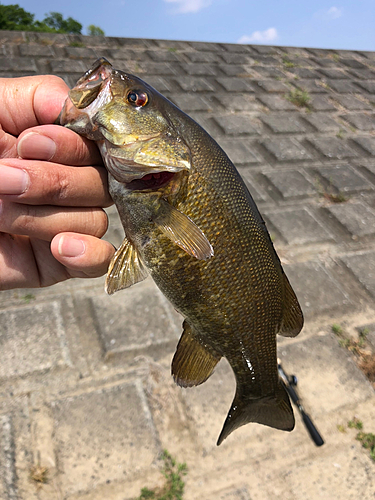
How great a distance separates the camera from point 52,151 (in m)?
1.37

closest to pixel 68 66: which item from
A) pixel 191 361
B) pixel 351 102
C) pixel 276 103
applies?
pixel 276 103

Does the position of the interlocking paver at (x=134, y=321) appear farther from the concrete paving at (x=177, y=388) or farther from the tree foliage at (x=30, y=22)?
the tree foliage at (x=30, y=22)

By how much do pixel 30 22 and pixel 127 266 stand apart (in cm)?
1561

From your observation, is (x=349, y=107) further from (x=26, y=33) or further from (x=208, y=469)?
(x=208, y=469)

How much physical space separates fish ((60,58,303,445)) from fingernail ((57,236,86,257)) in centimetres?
20

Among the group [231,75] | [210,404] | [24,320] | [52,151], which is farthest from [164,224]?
[231,75]

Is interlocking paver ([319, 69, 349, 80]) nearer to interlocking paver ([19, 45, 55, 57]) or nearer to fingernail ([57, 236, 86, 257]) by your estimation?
interlocking paver ([19, 45, 55, 57])

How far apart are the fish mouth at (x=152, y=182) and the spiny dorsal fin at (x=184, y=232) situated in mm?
68

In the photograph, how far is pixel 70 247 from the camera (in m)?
1.49

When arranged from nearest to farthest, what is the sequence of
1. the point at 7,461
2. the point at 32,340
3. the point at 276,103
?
1. the point at 7,461
2. the point at 32,340
3. the point at 276,103

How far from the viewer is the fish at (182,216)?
49.7 inches

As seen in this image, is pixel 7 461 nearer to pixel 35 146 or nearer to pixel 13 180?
pixel 13 180

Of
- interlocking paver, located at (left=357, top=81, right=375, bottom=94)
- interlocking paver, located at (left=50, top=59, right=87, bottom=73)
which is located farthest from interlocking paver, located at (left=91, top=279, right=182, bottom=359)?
interlocking paver, located at (left=357, top=81, right=375, bottom=94)

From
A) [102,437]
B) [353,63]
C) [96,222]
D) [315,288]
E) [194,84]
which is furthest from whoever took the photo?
[353,63]
